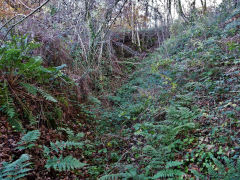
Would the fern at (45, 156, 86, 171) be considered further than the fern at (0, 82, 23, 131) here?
No

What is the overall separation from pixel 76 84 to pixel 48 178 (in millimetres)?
2507

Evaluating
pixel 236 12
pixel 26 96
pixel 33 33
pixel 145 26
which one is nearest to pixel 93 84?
pixel 33 33

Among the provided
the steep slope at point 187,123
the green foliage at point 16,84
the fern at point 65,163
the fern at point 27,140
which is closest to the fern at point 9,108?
the green foliage at point 16,84

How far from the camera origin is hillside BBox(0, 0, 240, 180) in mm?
2523

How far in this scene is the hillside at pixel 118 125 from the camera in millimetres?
2523

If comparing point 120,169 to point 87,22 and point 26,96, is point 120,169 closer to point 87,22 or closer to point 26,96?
point 26,96

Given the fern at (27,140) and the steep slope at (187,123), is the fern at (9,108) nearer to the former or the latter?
the fern at (27,140)

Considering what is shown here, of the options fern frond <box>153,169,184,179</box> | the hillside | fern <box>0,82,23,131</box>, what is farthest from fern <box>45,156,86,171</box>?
fern frond <box>153,169,184,179</box>

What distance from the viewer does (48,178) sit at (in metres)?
2.56

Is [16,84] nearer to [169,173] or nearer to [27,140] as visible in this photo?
[27,140]

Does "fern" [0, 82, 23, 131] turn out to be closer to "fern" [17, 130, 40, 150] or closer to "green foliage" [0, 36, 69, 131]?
"green foliage" [0, 36, 69, 131]

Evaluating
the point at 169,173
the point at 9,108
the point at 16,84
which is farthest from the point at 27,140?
the point at 169,173

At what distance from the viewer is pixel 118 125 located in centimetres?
480

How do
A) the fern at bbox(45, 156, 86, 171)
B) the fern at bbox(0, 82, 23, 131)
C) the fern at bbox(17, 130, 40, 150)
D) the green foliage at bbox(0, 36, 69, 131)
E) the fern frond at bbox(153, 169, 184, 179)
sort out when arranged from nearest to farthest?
the fern frond at bbox(153, 169, 184, 179) < the fern at bbox(45, 156, 86, 171) < the fern at bbox(17, 130, 40, 150) < the fern at bbox(0, 82, 23, 131) < the green foliage at bbox(0, 36, 69, 131)
